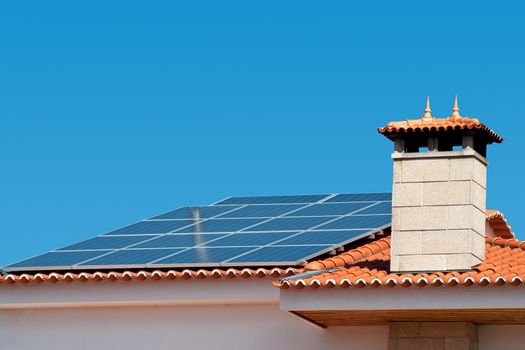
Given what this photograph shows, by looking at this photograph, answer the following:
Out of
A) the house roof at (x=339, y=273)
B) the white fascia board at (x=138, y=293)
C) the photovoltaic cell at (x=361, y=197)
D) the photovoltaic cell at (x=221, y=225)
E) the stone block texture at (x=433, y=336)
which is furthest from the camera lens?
the photovoltaic cell at (x=361, y=197)

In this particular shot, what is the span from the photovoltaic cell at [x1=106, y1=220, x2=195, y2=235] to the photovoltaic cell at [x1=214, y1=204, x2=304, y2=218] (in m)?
0.80

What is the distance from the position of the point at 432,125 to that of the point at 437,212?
4.01 ft

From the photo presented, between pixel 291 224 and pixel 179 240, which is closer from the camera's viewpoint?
pixel 179 240

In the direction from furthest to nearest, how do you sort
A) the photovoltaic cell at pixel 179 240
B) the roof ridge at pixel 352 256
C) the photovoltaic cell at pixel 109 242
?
the photovoltaic cell at pixel 109 242, the photovoltaic cell at pixel 179 240, the roof ridge at pixel 352 256

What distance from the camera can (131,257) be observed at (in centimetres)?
2250

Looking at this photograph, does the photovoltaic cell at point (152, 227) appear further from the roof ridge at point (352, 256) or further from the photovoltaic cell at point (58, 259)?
the roof ridge at point (352, 256)

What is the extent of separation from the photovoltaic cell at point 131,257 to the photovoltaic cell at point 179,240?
38 cm

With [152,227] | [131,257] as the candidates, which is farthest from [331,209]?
A: [131,257]

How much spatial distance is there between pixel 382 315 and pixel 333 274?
898 millimetres

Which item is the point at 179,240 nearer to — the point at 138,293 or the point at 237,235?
the point at 237,235

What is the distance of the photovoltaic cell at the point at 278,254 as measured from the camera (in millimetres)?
21125

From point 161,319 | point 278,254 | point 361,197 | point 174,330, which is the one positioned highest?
point 361,197

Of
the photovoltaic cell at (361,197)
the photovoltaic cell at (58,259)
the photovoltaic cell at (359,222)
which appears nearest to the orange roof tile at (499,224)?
the photovoltaic cell at (361,197)

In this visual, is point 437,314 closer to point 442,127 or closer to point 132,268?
point 442,127
